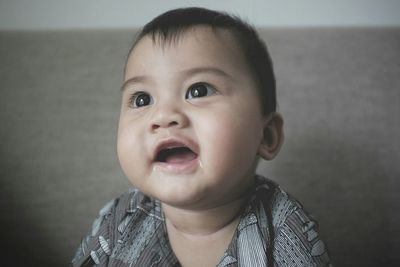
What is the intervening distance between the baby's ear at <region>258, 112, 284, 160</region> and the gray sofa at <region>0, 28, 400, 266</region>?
0.17m

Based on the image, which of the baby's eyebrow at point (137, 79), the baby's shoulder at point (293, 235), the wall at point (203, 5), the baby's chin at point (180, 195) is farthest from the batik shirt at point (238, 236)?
the wall at point (203, 5)

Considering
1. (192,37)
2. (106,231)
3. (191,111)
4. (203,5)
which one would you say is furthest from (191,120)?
(203,5)

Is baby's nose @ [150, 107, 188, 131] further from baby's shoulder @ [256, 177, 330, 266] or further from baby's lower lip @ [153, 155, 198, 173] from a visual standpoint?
baby's shoulder @ [256, 177, 330, 266]

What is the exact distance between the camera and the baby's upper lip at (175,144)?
17.8 inches

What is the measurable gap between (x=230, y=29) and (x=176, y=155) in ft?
0.66

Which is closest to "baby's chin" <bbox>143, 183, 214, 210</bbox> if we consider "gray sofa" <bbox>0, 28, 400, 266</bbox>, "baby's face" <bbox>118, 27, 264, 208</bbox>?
"baby's face" <bbox>118, 27, 264, 208</bbox>

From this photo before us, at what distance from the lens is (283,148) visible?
2.49 feet

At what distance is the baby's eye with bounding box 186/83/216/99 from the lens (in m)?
0.49

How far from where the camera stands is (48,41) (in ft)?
2.55

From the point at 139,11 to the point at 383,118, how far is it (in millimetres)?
585

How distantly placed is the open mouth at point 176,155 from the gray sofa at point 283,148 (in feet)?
0.99

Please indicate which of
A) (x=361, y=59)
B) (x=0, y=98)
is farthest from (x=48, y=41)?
(x=361, y=59)

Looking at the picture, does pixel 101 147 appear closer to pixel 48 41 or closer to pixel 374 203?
pixel 48 41

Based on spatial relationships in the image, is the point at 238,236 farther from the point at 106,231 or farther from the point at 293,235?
the point at 106,231
